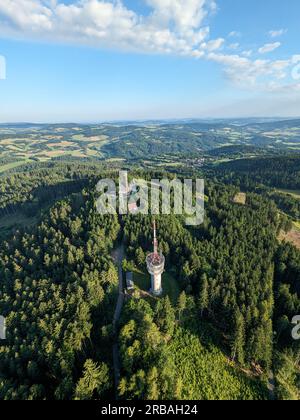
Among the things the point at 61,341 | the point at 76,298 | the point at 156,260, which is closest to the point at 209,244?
the point at 156,260

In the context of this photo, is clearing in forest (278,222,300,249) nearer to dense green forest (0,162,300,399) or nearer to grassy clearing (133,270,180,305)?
dense green forest (0,162,300,399)

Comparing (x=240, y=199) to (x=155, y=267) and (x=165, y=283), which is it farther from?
(x=155, y=267)

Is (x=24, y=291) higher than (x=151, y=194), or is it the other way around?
(x=151, y=194)

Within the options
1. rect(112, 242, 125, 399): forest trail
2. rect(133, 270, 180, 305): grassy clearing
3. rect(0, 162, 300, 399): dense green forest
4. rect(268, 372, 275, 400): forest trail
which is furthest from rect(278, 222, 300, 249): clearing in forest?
rect(112, 242, 125, 399): forest trail

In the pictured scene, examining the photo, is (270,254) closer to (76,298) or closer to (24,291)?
(76,298)

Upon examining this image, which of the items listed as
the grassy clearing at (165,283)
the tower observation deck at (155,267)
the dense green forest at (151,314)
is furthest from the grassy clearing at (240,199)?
the tower observation deck at (155,267)

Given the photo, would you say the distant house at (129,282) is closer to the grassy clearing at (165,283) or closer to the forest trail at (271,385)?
the grassy clearing at (165,283)

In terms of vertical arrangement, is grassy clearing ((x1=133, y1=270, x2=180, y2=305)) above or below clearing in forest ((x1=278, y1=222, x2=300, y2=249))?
above
